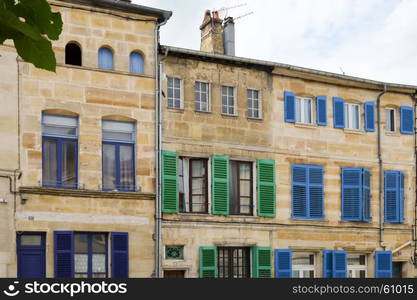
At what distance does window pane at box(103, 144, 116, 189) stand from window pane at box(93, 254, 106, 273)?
1574 millimetres

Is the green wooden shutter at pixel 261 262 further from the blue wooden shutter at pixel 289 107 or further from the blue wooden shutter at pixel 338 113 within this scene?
the blue wooden shutter at pixel 338 113

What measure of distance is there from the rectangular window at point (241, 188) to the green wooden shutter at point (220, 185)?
344 millimetres

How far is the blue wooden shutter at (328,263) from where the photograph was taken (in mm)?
21188

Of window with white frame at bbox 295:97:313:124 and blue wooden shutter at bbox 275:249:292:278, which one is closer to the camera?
blue wooden shutter at bbox 275:249:292:278

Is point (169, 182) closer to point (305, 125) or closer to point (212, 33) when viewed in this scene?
point (305, 125)

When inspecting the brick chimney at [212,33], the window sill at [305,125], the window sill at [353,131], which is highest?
the brick chimney at [212,33]

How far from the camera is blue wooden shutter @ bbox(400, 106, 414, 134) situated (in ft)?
75.8

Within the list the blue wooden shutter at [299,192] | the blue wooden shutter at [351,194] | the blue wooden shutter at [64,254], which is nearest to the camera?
the blue wooden shutter at [64,254]

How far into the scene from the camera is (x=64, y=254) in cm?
1775

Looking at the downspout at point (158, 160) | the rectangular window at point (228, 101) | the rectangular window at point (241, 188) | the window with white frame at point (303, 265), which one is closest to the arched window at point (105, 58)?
the downspout at point (158, 160)

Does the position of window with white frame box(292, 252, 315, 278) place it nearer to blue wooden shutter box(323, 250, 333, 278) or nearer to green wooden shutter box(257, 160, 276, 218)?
blue wooden shutter box(323, 250, 333, 278)

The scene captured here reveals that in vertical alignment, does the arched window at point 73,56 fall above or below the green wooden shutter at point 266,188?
above

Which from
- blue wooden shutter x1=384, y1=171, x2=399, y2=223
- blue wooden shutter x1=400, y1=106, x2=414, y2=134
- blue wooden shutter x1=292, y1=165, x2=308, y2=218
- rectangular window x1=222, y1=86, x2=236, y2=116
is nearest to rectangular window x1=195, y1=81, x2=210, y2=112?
rectangular window x1=222, y1=86, x2=236, y2=116

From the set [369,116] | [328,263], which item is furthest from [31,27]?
[369,116]
